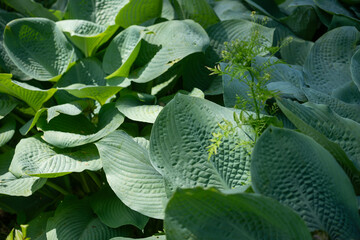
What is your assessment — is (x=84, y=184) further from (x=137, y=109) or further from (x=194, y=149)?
(x=194, y=149)

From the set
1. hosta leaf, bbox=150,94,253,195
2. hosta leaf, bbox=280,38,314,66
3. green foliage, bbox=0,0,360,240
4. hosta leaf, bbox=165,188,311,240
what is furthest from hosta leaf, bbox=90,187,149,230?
hosta leaf, bbox=280,38,314,66

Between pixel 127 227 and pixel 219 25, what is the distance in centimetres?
73

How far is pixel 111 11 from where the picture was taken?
1.45 meters

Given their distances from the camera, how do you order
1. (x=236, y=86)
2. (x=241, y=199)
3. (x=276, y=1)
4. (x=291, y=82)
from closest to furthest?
(x=241, y=199) < (x=236, y=86) < (x=291, y=82) < (x=276, y=1)

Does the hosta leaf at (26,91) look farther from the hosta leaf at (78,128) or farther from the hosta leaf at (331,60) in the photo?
the hosta leaf at (331,60)

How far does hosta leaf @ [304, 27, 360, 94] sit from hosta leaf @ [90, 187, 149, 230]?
62 centimetres

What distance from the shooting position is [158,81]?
130 cm

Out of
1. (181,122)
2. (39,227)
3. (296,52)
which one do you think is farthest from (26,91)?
(296,52)

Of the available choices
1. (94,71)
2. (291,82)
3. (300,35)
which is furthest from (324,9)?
(94,71)

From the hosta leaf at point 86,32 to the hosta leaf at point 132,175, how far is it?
0.47 meters

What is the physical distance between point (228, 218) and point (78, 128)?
69 cm

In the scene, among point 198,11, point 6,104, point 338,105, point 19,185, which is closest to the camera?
point 338,105

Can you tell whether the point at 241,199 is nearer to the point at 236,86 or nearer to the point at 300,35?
Answer: the point at 236,86

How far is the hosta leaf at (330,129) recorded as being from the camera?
0.76 m
